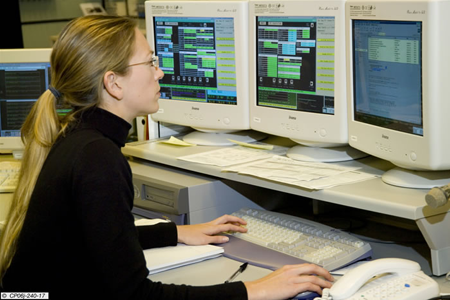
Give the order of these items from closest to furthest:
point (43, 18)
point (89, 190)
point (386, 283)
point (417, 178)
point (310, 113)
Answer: point (89, 190) → point (386, 283) → point (417, 178) → point (310, 113) → point (43, 18)

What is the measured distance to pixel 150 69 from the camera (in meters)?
1.35

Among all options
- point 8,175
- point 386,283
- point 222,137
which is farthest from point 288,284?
point 8,175

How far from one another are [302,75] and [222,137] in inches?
16.2

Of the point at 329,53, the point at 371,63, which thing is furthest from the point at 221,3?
the point at 371,63

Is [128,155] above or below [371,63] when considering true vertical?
below

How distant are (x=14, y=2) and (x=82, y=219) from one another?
3.20 m

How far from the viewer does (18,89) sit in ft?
7.45

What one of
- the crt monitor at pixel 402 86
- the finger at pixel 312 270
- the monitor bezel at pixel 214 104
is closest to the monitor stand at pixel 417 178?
the crt monitor at pixel 402 86

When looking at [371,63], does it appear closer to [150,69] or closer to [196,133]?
[150,69]

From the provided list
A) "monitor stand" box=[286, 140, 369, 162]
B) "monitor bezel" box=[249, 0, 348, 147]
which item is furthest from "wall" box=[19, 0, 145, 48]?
"monitor stand" box=[286, 140, 369, 162]

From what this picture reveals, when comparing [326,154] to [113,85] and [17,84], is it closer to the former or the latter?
[113,85]

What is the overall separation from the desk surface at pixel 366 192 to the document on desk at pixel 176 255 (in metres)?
0.25

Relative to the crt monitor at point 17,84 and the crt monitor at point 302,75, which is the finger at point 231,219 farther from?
the crt monitor at point 17,84

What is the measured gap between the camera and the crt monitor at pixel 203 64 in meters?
1.96
